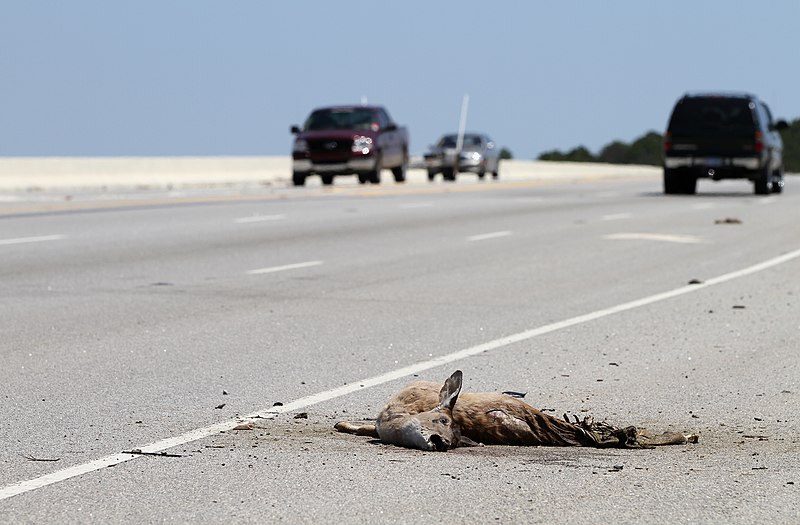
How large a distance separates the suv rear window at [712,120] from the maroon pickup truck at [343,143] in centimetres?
920

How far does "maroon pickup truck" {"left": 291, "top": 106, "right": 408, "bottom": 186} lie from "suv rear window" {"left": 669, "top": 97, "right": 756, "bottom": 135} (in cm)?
920

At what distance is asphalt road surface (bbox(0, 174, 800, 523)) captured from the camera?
6035 mm

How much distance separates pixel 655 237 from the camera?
2195 cm

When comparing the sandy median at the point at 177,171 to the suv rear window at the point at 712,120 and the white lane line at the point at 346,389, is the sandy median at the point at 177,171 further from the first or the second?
the white lane line at the point at 346,389

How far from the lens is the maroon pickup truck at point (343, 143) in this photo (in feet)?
135

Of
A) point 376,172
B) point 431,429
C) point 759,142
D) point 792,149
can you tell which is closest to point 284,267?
point 431,429

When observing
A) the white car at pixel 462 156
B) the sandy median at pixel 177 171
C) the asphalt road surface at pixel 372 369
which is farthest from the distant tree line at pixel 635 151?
the asphalt road surface at pixel 372 369

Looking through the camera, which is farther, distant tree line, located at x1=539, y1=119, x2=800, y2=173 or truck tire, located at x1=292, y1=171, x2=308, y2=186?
distant tree line, located at x1=539, y1=119, x2=800, y2=173

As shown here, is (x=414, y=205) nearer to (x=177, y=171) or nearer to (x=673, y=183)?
(x=673, y=183)

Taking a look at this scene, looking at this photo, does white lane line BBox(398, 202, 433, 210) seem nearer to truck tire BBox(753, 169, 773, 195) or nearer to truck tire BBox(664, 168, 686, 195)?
truck tire BBox(664, 168, 686, 195)

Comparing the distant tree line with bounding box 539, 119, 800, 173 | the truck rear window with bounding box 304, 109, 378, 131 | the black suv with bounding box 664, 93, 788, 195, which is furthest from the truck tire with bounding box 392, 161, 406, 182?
the distant tree line with bounding box 539, 119, 800, 173

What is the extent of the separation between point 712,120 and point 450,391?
29.7 meters

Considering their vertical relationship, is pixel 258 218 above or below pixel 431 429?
below

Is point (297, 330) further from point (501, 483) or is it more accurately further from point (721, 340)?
point (501, 483)
